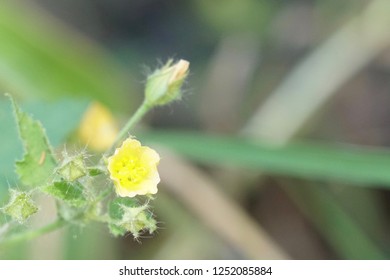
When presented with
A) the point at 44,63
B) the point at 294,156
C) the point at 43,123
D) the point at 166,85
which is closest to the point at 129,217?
the point at 166,85

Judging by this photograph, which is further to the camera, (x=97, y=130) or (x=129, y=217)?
(x=97, y=130)

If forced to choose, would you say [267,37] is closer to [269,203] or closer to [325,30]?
[325,30]

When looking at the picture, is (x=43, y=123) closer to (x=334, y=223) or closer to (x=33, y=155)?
(x=33, y=155)

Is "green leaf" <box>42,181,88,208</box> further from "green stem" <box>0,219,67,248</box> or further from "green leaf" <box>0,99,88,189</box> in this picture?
"green leaf" <box>0,99,88,189</box>

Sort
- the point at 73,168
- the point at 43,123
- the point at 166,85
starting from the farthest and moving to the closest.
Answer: the point at 43,123, the point at 166,85, the point at 73,168

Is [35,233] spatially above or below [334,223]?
below

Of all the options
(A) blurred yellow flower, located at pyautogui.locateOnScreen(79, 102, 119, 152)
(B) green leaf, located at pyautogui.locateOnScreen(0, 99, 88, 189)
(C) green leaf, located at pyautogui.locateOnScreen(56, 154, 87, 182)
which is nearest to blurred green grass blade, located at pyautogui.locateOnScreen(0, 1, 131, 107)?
(A) blurred yellow flower, located at pyautogui.locateOnScreen(79, 102, 119, 152)

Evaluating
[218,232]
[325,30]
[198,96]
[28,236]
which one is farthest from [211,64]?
[28,236]

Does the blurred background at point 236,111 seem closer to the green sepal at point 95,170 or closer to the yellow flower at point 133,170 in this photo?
the yellow flower at point 133,170
